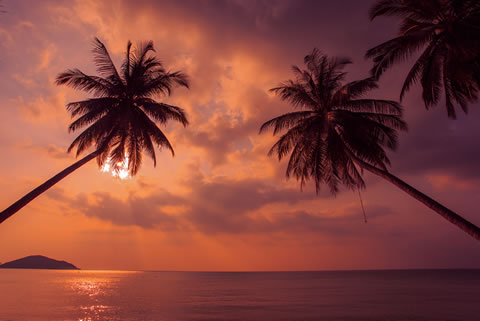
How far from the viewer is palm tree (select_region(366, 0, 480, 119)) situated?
375 inches

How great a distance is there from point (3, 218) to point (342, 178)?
15478 millimetres

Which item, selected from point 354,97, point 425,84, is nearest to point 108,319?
point 354,97

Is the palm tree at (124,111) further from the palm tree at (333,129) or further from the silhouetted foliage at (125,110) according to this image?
the palm tree at (333,129)

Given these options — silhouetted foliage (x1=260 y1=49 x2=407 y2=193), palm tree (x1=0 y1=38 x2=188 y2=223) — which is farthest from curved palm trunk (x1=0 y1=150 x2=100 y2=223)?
silhouetted foliage (x1=260 y1=49 x2=407 y2=193)

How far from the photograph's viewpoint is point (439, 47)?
10.8 m

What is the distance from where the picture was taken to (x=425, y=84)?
1139 centimetres

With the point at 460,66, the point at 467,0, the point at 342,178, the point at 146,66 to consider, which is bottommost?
the point at 342,178

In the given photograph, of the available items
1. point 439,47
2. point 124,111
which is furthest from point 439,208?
point 124,111

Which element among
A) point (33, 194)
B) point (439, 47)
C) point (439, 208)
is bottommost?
point (439, 208)

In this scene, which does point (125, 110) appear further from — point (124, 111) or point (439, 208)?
point (439, 208)

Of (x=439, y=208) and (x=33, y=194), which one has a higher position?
(x=33, y=194)

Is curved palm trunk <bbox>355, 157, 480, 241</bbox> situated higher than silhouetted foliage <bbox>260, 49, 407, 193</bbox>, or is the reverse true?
silhouetted foliage <bbox>260, 49, 407, 193</bbox>

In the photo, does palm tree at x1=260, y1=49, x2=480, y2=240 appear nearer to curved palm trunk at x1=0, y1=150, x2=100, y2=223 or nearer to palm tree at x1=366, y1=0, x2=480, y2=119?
palm tree at x1=366, y1=0, x2=480, y2=119

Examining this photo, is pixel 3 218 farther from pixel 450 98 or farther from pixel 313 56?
pixel 450 98
